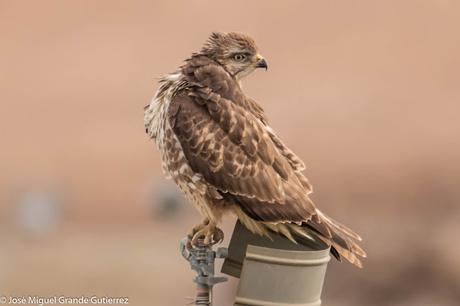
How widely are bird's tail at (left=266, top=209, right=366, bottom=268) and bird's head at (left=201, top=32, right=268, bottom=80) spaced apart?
4.10ft

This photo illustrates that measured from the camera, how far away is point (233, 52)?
343 inches

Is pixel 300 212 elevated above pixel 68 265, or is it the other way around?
pixel 300 212

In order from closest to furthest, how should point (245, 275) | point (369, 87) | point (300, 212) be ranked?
point (245, 275) → point (300, 212) → point (369, 87)

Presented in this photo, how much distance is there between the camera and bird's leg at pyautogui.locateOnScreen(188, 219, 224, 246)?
8.34 meters

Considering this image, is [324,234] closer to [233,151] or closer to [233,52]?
[233,151]

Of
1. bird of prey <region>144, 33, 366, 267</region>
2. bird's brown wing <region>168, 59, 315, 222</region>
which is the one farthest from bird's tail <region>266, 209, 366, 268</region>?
bird's brown wing <region>168, 59, 315, 222</region>

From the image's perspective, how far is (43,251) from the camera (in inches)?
786

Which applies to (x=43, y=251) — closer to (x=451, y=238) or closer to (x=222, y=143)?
(x=451, y=238)

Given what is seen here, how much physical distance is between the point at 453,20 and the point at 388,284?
50.7ft

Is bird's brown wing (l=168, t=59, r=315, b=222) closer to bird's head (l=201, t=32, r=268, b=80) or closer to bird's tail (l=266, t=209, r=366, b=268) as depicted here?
bird's tail (l=266, t=209, r=366, b=268)

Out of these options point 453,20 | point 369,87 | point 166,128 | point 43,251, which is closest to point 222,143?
point 166,128

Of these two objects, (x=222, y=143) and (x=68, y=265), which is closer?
(x=222, y=143)

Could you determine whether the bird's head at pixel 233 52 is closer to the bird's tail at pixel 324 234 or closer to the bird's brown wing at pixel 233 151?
the bird's brown wing at pixel 233 151

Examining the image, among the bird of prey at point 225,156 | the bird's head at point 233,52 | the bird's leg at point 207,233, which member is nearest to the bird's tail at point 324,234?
the bird of prey at point 225,156
